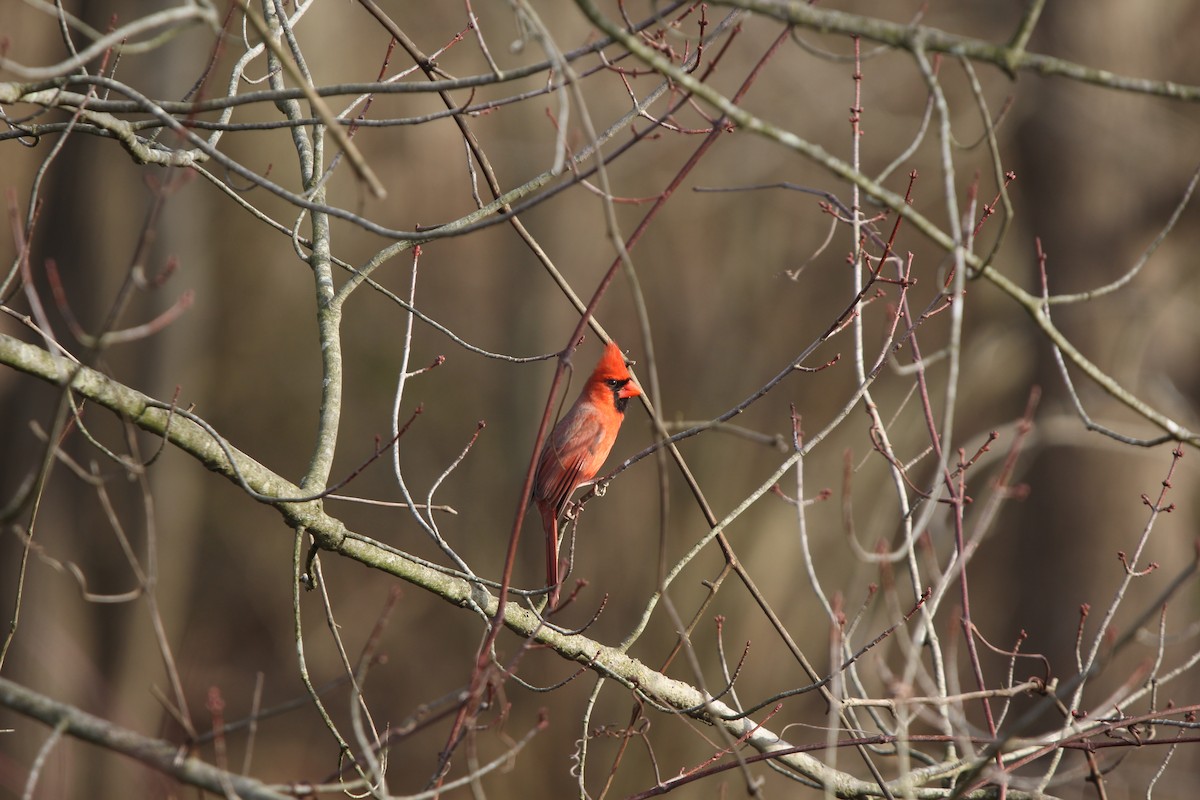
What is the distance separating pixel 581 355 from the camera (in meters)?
11.3

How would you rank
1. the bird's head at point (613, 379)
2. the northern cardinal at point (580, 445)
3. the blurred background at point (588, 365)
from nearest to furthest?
the bird's head at point (613, 379)
the northern cardinal at point (580, 445)
the blurred background at point (588, 365)

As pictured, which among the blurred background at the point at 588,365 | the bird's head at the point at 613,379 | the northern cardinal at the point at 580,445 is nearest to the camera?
the bird's head at the point at 613,379

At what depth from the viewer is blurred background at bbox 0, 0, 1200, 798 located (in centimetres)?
914

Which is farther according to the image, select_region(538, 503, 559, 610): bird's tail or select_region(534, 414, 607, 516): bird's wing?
select_region(534, 414, 607, 516): bird's wing

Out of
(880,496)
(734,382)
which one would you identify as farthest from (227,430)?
(880,496)

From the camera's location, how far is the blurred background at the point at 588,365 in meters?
9.14

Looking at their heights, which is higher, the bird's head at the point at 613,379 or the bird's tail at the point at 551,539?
the bird's head at the point at 613,379

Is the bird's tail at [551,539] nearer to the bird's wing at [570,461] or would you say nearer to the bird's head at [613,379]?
the bird's wing at [570,461]

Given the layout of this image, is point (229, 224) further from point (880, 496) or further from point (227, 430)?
point (880, 496)

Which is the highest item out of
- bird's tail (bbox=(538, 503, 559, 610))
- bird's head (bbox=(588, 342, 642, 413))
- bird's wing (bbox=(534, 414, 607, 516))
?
bird's head (bbox=(588, 342, 642, 413))

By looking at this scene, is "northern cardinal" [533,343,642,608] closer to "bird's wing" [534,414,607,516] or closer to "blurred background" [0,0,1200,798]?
"bird's wing" [534,414,607,516]

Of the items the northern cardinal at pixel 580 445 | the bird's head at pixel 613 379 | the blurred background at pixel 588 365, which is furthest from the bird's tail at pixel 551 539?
the blurred background at pixel 588 365

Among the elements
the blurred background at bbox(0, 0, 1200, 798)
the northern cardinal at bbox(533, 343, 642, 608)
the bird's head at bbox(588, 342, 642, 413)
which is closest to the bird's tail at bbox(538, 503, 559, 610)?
the northern cardinal at bbox(533, 343, 642, 608)

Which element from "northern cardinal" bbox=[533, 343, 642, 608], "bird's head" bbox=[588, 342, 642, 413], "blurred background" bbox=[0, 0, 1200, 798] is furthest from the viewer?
"blurred background" bbox=[0, 0, 1200, 798]
